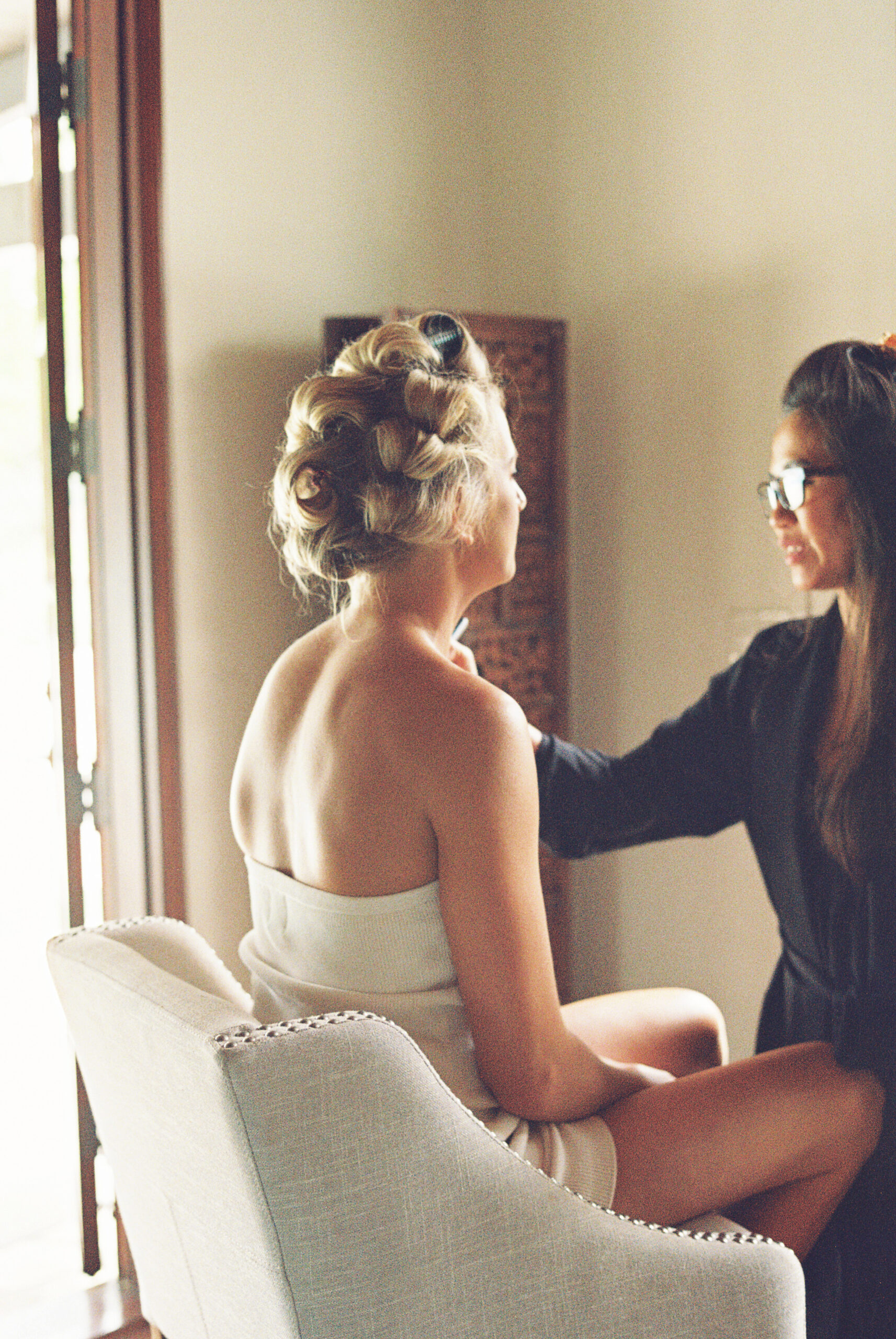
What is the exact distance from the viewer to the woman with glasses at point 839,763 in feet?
4.81

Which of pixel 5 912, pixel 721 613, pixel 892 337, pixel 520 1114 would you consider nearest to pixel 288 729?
pixel 520 1114

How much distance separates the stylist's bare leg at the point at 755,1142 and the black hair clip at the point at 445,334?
2.79ft

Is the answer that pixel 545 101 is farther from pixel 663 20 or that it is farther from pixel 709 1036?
pixel 709 1036

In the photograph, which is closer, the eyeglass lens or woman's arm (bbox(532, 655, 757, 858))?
the eyeglass lens

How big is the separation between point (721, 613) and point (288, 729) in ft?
4.50

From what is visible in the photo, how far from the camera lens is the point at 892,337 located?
1.57 metres

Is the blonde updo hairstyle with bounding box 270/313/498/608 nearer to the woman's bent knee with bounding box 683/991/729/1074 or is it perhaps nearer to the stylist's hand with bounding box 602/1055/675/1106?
the stylist's hand with bounding box 602/1055/675/1106

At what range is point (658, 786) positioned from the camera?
1.82m

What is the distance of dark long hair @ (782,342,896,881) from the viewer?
151cm

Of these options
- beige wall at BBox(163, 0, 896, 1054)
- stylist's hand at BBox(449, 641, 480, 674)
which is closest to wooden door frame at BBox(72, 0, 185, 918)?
beige wall at BBox(163, 0, 896, 1054)

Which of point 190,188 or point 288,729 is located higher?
point 190,188

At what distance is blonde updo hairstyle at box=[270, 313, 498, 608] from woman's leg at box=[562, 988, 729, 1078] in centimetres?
64

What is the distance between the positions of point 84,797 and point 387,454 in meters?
1.06

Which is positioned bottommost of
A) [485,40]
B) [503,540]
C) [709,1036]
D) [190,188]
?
[709,1036]
